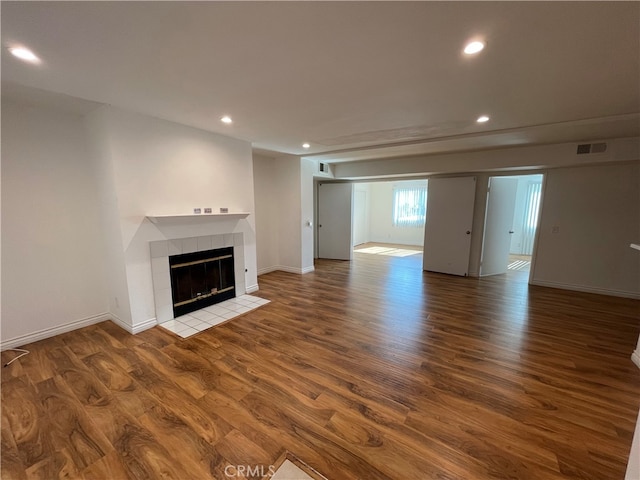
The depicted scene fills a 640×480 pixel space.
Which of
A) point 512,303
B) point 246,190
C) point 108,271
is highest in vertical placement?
point 246,190

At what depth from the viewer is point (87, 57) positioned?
1.73 metres

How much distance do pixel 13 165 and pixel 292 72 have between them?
2992mm

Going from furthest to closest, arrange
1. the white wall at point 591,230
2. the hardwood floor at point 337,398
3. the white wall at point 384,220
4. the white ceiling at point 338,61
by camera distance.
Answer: the white wall at point 384,220 → the white wall at point 591,230 → the hardwood floor at point 337,398 → the white ceiling at point 338,61

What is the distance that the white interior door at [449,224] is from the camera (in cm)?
529

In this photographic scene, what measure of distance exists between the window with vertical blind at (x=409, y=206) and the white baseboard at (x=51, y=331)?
876 centimetres

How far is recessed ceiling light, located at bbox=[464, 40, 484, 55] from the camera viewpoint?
5.11ft

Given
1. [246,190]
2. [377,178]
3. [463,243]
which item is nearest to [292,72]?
[246,190]

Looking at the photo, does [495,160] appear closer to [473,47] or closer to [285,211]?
[473,47]

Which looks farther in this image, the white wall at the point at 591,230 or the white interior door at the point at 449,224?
the white interior door at the point at 449,224

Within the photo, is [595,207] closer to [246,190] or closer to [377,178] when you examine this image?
[377,178]

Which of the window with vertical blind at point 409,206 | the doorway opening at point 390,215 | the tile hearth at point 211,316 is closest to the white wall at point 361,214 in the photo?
the doorway opening at point 390,215

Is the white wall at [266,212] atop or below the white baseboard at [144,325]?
atop

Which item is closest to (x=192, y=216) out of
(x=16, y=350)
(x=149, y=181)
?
(x=149, y=181)

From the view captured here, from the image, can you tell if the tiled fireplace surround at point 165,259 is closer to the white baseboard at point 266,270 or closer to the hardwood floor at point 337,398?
the hardwood floor at point 337,398
